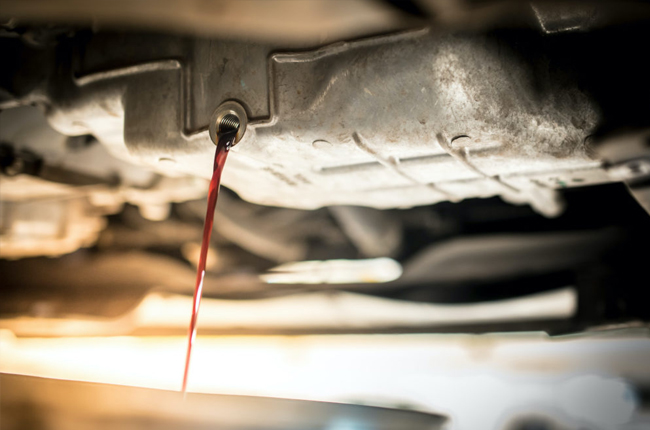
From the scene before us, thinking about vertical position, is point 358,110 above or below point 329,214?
below

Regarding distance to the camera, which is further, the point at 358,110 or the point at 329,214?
the point at 329,214

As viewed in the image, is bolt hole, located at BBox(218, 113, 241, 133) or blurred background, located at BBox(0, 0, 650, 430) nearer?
blurred background, located at BBox(0, 0, 650, 430)

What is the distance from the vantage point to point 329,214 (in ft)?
4.42

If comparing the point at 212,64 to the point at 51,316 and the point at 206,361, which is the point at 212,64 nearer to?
the point at 206,361

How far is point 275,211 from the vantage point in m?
1.28

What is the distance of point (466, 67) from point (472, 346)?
77cm

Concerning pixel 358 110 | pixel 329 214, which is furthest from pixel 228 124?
pixel 329 214

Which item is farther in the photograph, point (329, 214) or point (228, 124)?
point (329, 214)

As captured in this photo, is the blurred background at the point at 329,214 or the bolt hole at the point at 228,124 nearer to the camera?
the blurred background at the point at 329,214

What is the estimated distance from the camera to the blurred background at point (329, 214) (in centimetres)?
57

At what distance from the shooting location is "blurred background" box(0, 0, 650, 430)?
0.57 meters

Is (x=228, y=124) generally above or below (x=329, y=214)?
below

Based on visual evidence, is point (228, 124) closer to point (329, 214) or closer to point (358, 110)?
point (358, 110)

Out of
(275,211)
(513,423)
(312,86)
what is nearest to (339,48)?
(312,86)
